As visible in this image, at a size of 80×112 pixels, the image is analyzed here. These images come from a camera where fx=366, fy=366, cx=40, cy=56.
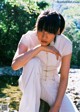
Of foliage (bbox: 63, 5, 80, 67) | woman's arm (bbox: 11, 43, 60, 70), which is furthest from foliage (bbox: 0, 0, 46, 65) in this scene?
foliage (bbox: 63, 5, 80, 67)

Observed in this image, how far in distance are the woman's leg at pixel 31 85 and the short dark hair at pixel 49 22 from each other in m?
0.25

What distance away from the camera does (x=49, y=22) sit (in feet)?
8.95

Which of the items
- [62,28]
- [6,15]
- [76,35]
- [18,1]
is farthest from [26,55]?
[76,35]

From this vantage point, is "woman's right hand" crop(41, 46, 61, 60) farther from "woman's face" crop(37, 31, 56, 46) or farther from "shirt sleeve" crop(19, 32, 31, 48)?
"shirt sleeve" crop(19, 32, 31, 48)

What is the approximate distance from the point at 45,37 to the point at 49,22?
0.39 ft

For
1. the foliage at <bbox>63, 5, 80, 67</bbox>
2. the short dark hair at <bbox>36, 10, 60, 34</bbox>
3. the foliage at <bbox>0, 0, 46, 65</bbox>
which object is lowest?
the foliage at <bbox>63, 5, 80, 67</bbox>

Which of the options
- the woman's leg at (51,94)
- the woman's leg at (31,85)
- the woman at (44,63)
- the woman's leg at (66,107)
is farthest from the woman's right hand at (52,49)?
the woman's leg at (66,107)

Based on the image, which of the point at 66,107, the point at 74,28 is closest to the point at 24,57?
the point at 66,107

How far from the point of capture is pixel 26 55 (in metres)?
2.78

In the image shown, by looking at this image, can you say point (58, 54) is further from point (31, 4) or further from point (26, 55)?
point (31, 4)

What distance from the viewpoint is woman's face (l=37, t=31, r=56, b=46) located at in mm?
2762

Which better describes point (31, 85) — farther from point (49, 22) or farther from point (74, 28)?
point (74, 28)

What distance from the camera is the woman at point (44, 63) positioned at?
A: 109 inches

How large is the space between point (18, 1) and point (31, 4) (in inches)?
49.5
